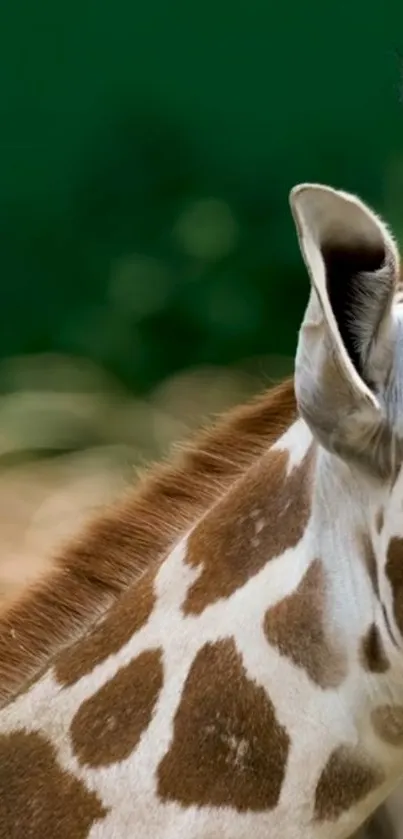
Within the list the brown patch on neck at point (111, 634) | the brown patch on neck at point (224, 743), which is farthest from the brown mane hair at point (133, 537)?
the brown patch on neck at point (224, 743)

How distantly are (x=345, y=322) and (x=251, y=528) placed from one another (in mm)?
199

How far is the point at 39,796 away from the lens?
0.88 meters

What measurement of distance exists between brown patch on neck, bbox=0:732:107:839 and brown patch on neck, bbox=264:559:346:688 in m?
0.18

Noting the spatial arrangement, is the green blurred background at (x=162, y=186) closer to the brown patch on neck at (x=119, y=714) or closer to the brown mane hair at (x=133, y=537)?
the brown mane hair at (x=133, y=537)

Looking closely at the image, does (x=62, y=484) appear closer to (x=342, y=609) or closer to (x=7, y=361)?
(x=7, y=361)

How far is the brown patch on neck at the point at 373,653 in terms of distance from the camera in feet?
2.50

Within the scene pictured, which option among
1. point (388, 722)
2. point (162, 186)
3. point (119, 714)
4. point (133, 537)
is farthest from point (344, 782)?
point (162, 186)

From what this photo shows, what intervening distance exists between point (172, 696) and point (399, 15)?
1.74 meters

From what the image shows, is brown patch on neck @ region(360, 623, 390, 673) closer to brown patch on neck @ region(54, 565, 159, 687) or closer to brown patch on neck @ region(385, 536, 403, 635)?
brown patch on neck @ region(385, 536, 403, 635)

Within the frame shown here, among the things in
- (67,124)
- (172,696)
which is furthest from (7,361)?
(172,696)

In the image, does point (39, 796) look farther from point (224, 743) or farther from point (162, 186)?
point (162, 186)

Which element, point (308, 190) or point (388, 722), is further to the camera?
point (388, 722)

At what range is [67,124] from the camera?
8.09 feet

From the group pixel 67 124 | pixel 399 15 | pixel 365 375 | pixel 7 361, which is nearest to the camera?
pixel 365 375
